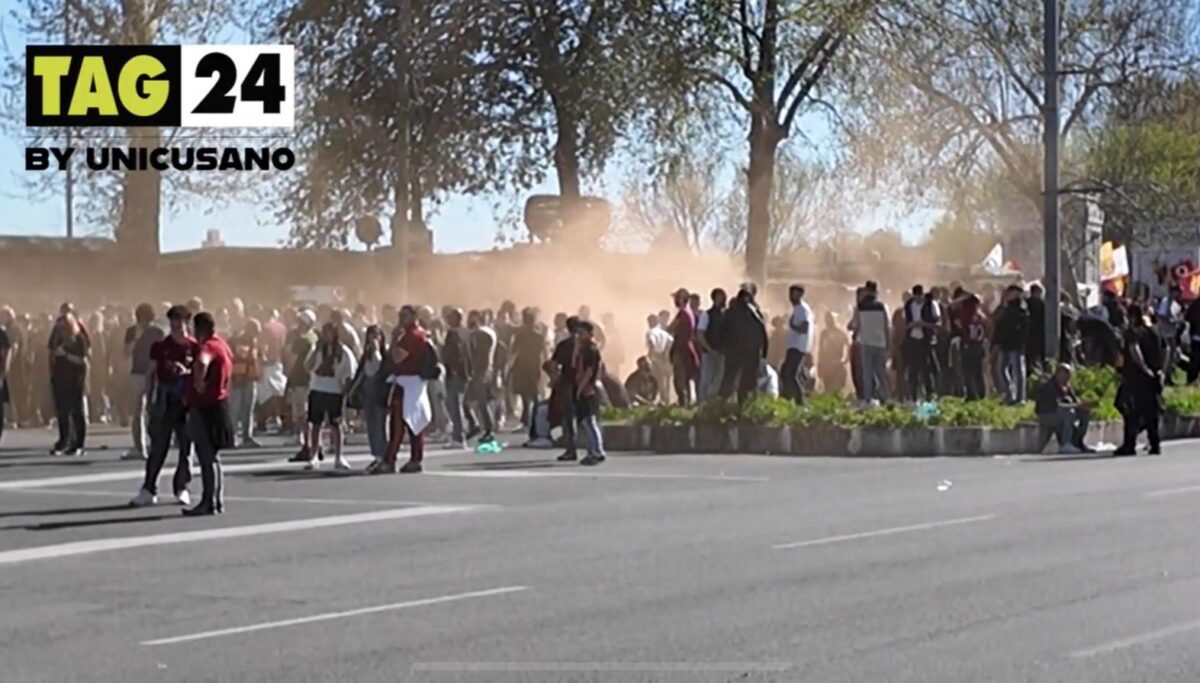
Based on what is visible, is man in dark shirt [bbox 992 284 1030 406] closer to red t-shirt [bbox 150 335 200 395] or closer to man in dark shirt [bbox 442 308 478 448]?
man in dark shirt [bbox 442 308 478 448]

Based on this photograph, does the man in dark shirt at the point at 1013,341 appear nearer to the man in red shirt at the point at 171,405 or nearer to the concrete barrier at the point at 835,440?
the concrete barrier at the point at 835,440

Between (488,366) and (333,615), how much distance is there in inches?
646

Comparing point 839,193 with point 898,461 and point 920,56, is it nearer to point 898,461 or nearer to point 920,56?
point 920,56

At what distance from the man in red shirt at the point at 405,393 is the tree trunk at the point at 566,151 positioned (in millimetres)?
17399

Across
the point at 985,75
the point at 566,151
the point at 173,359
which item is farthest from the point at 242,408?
the point at 985,75

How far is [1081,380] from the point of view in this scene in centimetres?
3022

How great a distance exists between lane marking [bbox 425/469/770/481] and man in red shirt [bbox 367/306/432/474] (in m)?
0.44

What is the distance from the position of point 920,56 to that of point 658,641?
109 feet

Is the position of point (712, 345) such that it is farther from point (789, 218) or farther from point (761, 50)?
point (789, 218)

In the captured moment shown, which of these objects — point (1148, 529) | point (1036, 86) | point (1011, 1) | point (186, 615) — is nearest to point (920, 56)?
point (1011, 1)

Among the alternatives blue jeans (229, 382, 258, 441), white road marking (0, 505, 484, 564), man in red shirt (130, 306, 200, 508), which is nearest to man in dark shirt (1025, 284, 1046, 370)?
blue jeans (229, 382, 258, 441)

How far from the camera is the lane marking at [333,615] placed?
12.3 meters

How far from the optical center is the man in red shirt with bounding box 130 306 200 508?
19.9m

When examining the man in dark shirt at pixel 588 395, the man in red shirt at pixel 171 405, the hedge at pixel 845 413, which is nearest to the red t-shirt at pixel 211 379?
the man in red shirt at pixel 171 405
